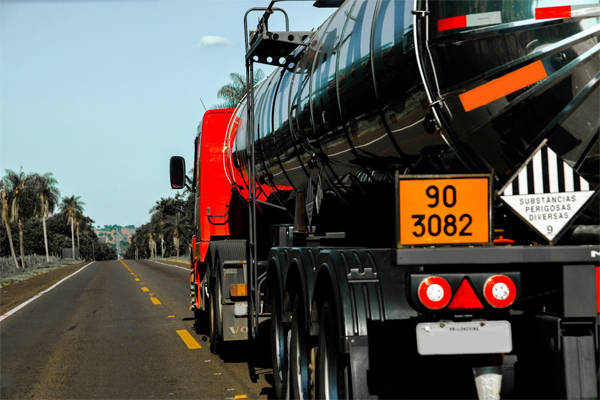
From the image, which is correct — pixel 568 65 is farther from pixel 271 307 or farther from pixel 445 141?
pixel 271 307

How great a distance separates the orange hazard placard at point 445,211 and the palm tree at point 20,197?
226 feet

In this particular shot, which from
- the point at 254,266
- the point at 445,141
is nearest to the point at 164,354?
the point at 254,266

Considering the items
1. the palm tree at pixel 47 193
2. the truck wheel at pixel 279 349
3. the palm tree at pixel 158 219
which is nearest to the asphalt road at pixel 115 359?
the truck wheel at pixel 279 349

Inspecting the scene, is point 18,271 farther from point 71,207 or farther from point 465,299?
point 71,207

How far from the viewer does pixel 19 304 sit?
18375 millimetres

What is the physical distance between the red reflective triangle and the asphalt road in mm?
3629

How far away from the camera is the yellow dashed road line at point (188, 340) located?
10.2 m

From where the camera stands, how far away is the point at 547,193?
3.45 metres

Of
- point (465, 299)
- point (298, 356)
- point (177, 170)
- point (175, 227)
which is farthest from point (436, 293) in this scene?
point (175, 227)

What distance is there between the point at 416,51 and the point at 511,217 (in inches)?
41.2

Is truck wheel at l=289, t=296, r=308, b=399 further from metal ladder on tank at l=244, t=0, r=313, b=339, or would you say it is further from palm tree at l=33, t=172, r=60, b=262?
palm tree at l=33, t=172, r=60, b=262

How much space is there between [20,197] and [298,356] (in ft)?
223

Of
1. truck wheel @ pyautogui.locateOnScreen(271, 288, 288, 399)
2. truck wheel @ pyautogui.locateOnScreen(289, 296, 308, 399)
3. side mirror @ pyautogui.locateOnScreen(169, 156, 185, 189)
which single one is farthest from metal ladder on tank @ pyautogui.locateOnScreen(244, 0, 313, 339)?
side mirror @ pyautogui.locateOnScreen(169, 156, 185, 189)

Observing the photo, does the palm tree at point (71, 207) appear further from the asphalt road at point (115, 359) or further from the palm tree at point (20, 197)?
the asphalt road at point (115, 359)
